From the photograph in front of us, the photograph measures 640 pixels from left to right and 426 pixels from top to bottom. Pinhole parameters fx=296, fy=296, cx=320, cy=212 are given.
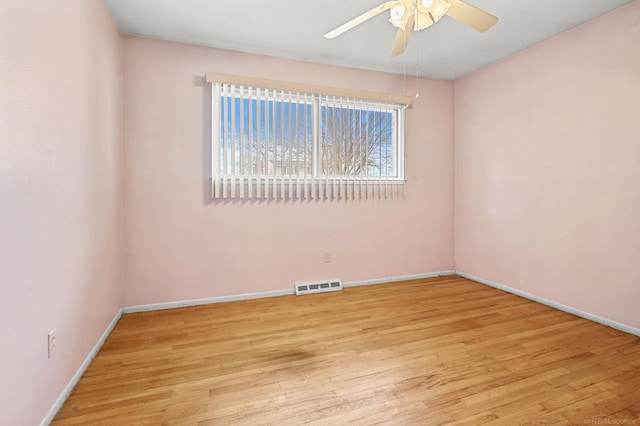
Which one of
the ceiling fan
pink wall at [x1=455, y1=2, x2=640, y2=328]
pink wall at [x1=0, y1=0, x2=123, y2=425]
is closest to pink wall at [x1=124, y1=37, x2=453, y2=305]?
pink wall at [x1=0, y1=0, x2=123, y2=425]

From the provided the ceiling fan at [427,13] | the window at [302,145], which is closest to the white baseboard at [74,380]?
the window at [302,145]

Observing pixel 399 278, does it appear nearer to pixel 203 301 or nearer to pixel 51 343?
pixel 203 301

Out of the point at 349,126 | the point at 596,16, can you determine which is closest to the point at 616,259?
the point at 596,16

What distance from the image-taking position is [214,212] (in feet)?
9.96

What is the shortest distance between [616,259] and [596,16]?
79.9 inches

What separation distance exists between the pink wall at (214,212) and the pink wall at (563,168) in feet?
2.51

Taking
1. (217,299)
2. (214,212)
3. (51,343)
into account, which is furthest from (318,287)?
(51,343)

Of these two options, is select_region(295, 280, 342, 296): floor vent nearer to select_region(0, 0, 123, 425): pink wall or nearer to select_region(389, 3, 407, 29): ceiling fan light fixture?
select_region(0, 0, 123, 425): pink wall

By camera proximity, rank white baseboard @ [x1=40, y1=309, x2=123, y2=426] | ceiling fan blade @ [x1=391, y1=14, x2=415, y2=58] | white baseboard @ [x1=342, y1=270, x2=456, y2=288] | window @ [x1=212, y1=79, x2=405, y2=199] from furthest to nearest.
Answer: white baseboard @ [x1=342, y1=270, x2=456, y2=288], window @ [x1=212, y1=79, x2=405, y2=199], ceiling fan blade @ [x1=391, y1=14, x2=415, y2=58], white baseboard @ [x1=40, y1=309, x2=123, y2=426]

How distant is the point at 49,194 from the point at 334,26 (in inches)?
95.1

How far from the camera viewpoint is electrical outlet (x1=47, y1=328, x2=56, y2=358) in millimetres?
1427

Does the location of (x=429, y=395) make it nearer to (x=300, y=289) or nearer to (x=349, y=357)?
(x=349, y=357)

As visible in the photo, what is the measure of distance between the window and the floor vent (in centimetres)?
99

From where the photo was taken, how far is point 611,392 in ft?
5.32
